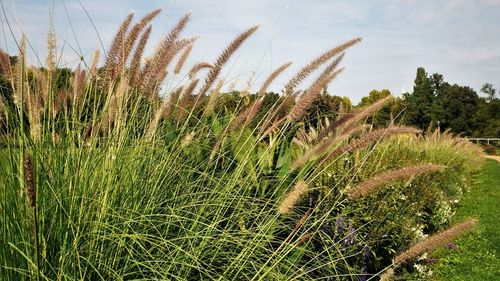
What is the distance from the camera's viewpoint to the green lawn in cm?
588

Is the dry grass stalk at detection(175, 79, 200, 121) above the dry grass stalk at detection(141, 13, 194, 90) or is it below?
below

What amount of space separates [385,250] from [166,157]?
9.73 feet

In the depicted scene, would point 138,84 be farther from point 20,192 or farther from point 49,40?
point 20,192

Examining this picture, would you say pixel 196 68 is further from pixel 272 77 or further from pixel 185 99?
pixel 272 77

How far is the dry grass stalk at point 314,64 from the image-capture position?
9.10ft

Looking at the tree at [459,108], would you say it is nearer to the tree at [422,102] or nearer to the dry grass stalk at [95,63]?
the tree at [422,102]

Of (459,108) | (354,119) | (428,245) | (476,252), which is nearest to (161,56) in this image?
(354,119)

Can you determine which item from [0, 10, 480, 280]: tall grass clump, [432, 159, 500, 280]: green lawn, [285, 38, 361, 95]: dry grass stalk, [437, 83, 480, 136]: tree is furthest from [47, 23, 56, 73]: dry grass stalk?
[437, 83, 480, 136]: tree

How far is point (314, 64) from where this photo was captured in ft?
9.20

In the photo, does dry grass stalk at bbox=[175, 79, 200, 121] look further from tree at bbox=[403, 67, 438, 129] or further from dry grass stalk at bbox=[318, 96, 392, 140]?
tree at bbox=[403, 67, 438, 129]

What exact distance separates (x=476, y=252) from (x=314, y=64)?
17.5 feet

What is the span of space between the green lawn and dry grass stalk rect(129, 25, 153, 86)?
3.91 m

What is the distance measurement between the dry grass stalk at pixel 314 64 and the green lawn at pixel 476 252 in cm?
348

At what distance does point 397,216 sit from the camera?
4992mm
